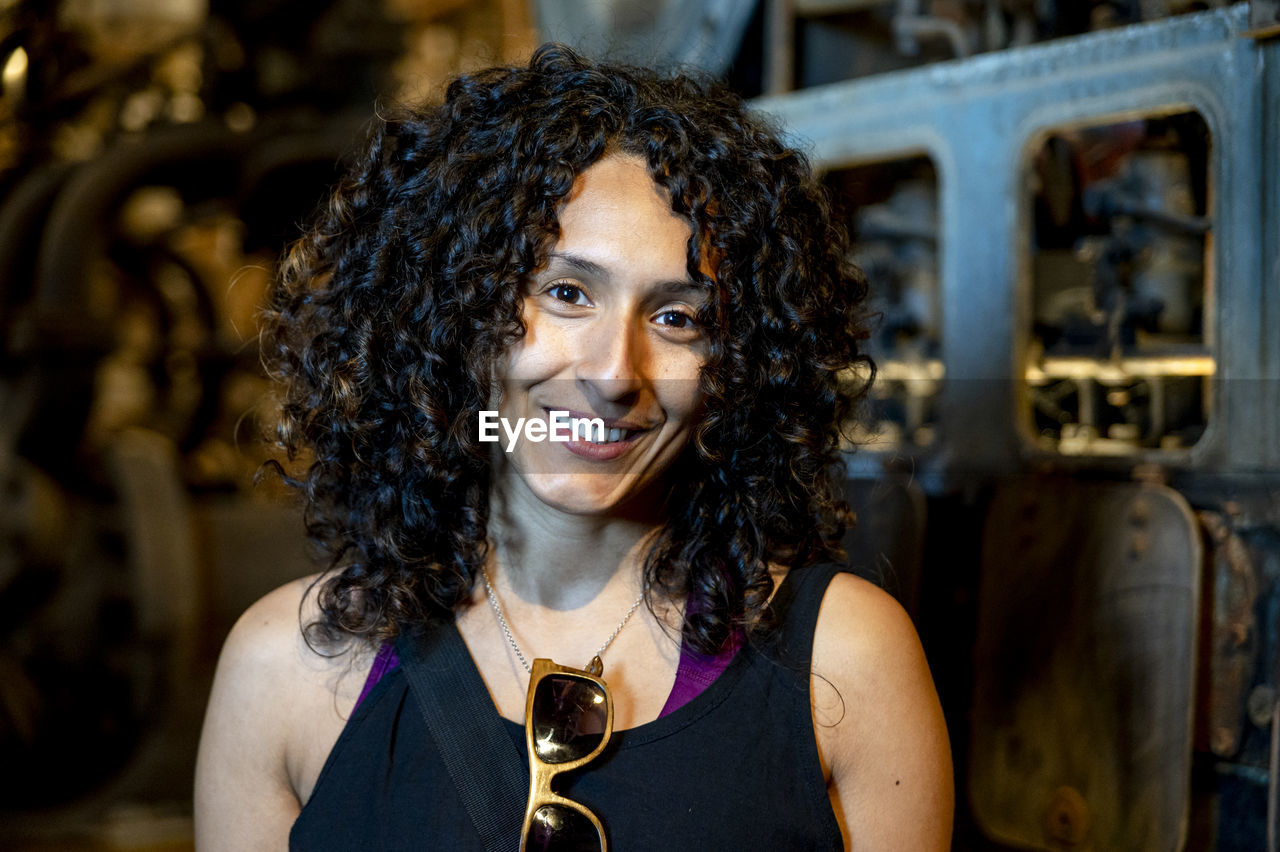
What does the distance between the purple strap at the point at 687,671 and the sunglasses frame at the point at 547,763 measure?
0.08m

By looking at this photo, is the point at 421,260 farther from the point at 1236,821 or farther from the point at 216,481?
the point at 216,481

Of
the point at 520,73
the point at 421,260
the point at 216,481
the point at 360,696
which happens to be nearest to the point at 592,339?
the point at 421,260

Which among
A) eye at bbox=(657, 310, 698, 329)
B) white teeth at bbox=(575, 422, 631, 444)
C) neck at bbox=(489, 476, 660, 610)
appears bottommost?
neck at bbox=(489, 476, 660, 610)

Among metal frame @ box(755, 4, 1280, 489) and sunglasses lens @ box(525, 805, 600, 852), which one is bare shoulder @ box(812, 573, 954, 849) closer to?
sunglasses lens @ box(525, 805, 600, 852)

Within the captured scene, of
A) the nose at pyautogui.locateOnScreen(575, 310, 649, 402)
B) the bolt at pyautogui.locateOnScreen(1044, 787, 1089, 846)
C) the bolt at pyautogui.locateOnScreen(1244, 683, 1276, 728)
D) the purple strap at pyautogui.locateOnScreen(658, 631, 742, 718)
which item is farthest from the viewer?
the bolt at pyautogui.locateOnScreen(1044, 787, 1089, 846)

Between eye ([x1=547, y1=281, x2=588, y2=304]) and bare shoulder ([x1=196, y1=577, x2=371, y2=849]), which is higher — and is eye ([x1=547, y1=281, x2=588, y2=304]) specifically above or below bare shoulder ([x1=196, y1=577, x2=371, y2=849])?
above

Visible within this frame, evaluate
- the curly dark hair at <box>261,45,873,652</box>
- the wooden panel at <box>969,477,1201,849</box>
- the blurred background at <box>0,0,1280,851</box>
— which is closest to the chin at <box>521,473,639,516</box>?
the curly dark hair at <box>261,45,873,652</box>

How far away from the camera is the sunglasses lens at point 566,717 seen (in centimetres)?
102

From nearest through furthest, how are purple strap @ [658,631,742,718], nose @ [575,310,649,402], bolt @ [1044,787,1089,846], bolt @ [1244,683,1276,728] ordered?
1. nose @ [575,310,649,402]
2. purple strap @ [658,631,742,718]
3. bolt @ [1244,683,1276,728]
4. bolt @ [1044,787,1089,846]

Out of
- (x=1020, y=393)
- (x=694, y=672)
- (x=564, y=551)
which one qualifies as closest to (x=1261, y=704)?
(x=1020, y=393)

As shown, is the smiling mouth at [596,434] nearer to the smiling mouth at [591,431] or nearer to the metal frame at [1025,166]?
the smiling mouth at [591,431]

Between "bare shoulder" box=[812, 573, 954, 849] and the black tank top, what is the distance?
3cm

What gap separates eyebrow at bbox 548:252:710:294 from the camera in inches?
39.9

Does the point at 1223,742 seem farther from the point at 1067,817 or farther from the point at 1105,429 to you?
the point at 1105,429
